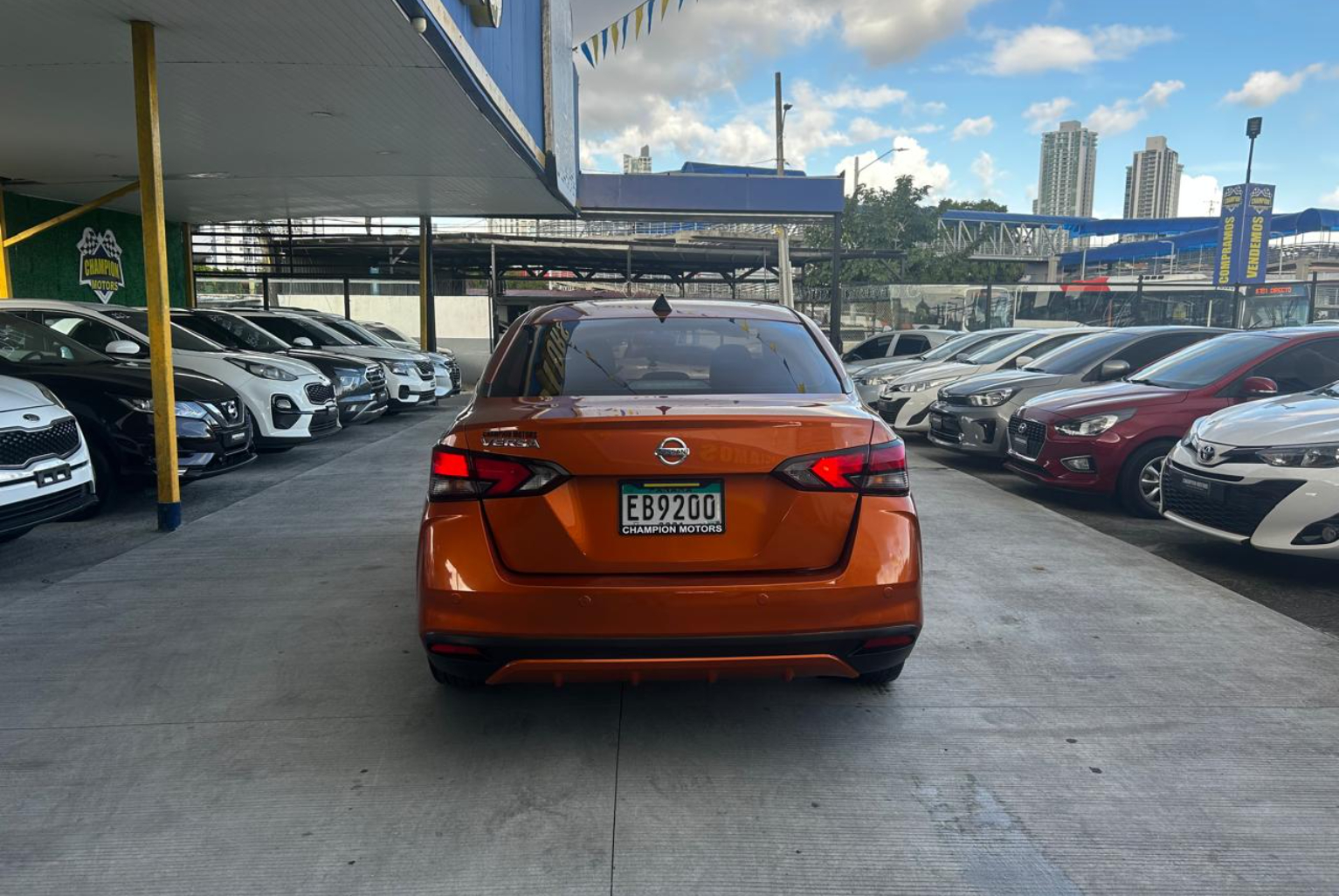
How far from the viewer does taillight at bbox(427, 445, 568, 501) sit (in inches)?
118

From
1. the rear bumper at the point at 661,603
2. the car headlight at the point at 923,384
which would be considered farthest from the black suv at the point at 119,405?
the car headlight at the point at 923,384

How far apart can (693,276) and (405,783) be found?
32696 mm

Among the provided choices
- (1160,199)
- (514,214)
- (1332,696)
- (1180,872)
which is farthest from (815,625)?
(1160,199)

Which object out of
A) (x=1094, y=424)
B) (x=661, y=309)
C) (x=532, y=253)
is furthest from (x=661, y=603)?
(x=532, y=253)

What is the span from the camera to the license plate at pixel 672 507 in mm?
2971

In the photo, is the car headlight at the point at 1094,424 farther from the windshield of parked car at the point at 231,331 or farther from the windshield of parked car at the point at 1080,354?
the windshield of parked car at the point at 231,331

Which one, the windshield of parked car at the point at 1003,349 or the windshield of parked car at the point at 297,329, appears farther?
the windshield of parked car at the point at 297,329

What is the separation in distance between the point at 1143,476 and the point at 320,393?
26.0 ft

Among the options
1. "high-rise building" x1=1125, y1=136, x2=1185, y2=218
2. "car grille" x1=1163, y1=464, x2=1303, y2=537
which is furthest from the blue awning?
"high-rise building" x1=1125, y1=136, x2=1185, y2=218

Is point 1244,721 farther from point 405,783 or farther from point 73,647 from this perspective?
point 73,647

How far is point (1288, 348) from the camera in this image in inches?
291

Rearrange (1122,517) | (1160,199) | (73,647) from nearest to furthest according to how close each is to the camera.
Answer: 1. (73,647)
2. (1122,517)
3. (1160,199)

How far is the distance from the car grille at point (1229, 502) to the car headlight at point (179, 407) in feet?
22.9

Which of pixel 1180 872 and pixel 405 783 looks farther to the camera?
pixel 405 783
